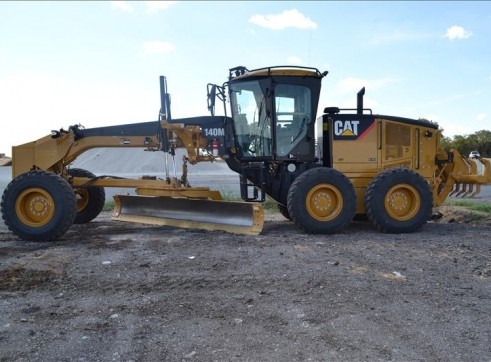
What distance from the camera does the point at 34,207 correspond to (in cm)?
828

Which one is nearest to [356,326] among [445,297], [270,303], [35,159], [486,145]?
[270,303]

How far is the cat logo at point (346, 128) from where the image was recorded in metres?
9.31

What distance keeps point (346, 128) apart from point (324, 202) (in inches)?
63.5

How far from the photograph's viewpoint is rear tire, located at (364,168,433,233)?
28.5 ft

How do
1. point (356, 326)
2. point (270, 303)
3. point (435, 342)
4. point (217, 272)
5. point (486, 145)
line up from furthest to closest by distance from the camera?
point (486, 145), point (217, 272), point (270, 303), point (356, 326), point (435, 342)

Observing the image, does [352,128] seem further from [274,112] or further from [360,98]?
[274,112]

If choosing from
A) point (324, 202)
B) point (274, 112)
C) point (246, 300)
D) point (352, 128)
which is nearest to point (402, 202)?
point (324, 202)

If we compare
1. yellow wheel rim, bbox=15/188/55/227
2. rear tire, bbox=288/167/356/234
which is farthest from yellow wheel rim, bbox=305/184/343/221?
yellow wheel rim, bbox=15/188/55/227

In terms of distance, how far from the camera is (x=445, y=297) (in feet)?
15.9

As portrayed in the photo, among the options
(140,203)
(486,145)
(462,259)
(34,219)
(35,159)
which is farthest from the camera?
(486,145)

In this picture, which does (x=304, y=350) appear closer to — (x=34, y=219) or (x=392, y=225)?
(x=392, y=225)

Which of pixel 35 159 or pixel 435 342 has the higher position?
pixel 35 159

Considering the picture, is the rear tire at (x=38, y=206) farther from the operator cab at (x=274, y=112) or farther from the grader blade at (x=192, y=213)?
the operator cab at (x=274, y=112)

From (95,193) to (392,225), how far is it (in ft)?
19.3
